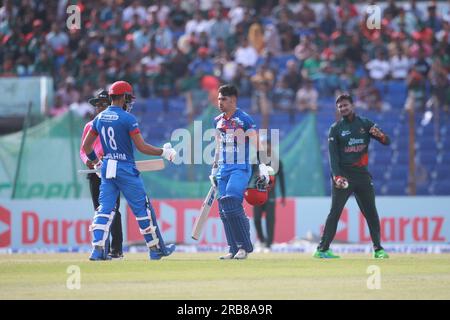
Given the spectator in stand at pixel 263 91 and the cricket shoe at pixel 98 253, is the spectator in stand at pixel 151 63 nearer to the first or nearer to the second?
the spectator in stand at pixel 263 91

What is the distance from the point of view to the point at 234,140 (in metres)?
16.1

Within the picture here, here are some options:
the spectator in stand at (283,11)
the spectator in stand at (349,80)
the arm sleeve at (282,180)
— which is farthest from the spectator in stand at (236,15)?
the arm sleeve at (282,180)

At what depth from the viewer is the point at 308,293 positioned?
12109mm

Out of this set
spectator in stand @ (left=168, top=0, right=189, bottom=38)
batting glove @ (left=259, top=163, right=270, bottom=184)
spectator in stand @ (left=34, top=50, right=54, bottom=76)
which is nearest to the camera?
A: batting glove @ (left=259, top=163, right=270, bottom=184)

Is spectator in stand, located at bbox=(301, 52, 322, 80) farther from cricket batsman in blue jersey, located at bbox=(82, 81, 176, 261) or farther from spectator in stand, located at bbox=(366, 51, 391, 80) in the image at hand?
cricket batsman in blue jersey, located at bbox=(82, 81, 176, 261)

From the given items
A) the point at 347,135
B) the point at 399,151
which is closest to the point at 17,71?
the point at 399,151

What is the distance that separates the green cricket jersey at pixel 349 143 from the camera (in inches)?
683

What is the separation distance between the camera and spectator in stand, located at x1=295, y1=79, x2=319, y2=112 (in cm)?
2800

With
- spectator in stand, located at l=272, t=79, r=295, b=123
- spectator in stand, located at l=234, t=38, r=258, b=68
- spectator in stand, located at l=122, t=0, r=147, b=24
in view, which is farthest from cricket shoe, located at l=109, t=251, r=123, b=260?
spectator in stand, located at l=122, t=0, r=147, b=24

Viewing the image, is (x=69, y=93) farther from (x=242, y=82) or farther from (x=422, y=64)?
(x=422, y=64)

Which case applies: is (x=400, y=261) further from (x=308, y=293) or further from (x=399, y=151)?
(x=399, y=151)

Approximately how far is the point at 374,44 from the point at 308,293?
769 inches

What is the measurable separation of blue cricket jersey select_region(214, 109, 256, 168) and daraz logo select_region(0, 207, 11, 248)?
10866 millimetres

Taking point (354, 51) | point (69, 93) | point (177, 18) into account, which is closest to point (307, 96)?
point (354, 51)
